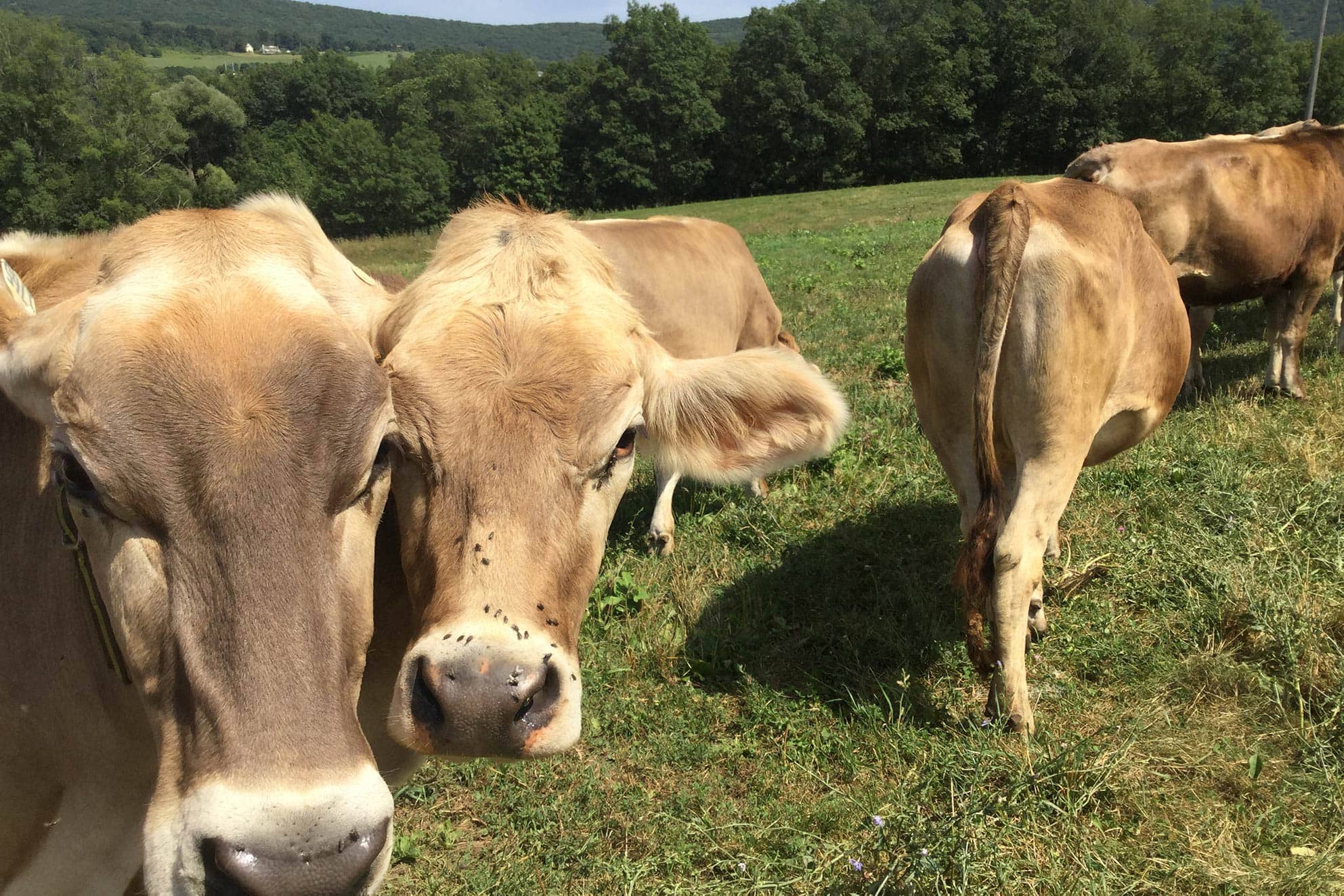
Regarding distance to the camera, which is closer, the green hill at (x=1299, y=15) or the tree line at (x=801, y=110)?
the tree line at (x=801, y=110)

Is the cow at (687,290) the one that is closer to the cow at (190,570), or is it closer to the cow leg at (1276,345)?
the cow at (190,570)

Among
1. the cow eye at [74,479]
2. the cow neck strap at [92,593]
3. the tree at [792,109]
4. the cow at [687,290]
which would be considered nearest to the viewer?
the cow eye at [74,479]

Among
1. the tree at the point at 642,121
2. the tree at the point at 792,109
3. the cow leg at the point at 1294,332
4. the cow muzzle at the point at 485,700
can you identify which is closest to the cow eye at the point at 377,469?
the cow muzzle at the point at 485,700

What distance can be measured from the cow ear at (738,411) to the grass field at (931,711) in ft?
4.87

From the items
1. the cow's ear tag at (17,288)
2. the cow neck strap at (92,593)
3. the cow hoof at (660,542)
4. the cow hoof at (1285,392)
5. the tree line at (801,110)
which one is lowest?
the cow hoof at (660,542)

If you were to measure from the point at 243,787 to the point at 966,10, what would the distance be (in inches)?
3140

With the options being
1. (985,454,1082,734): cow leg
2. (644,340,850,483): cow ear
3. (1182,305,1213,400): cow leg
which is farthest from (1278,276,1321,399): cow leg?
(644,340,850,483): cow ear

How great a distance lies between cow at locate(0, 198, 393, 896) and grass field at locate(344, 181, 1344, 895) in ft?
5.63

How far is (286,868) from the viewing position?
149cm

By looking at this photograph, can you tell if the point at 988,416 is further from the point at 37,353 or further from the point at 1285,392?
the point at 1285,392

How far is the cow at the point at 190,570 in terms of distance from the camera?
A: 5.13 feet

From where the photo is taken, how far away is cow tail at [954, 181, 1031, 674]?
3.67 meters

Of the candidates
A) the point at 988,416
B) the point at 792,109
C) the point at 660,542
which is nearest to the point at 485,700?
the point at 988,416

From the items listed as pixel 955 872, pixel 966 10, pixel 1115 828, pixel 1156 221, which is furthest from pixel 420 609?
pixel 966 10
